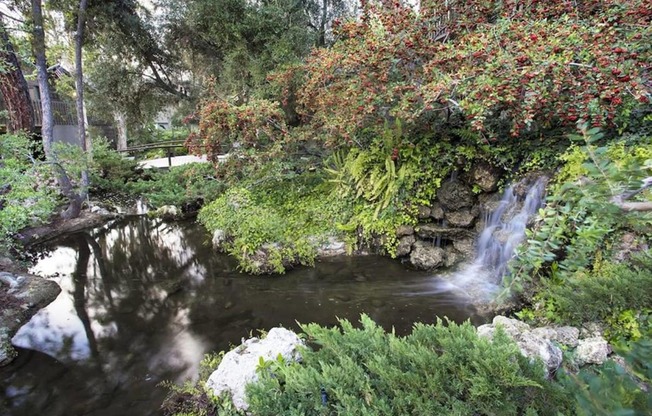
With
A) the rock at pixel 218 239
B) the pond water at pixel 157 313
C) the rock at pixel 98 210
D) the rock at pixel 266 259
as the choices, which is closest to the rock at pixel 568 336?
the pond water at pixel 157 313

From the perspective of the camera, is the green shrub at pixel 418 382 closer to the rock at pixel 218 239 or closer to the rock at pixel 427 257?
the rock at pixel 427 257

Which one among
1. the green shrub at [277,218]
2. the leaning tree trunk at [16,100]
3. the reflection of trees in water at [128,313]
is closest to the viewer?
the reflection of trees in water at [128,313]

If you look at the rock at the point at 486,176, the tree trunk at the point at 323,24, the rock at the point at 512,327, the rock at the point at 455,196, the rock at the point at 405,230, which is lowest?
the rock at the point at 512,327

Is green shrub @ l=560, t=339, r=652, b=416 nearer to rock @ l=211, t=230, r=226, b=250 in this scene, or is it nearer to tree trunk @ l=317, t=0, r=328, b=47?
rock @ l=211, t=230, r=226, b=250

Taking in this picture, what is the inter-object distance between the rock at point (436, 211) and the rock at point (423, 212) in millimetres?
78

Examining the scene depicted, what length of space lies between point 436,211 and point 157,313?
484 cm

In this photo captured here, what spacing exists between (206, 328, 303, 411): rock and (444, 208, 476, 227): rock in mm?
3860

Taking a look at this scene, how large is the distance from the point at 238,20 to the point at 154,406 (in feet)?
30.6

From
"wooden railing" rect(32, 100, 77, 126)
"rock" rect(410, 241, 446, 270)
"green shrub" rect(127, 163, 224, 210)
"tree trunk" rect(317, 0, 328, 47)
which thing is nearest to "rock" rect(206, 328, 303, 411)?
"rock" rect(410, 241, 446, 270)

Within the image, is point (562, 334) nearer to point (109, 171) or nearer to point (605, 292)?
point (605, 292)

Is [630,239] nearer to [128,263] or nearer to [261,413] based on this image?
[261,413]

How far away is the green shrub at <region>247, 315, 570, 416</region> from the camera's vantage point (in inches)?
83.7

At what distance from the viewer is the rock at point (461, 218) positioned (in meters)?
6.04

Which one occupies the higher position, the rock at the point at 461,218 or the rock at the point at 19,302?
the rock at the point at 461,218
